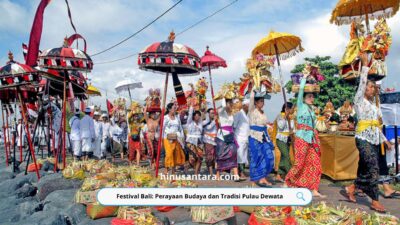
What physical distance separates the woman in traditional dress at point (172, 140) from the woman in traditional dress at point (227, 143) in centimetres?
105

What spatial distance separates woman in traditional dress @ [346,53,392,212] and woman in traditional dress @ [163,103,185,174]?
4314mm

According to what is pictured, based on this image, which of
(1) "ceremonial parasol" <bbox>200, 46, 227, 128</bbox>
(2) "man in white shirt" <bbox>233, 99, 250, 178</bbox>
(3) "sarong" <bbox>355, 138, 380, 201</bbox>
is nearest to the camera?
(3) "sarong" <bbox>355, 138, 380, 201</bbox>

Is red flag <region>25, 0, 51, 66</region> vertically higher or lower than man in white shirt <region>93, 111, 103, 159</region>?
higher

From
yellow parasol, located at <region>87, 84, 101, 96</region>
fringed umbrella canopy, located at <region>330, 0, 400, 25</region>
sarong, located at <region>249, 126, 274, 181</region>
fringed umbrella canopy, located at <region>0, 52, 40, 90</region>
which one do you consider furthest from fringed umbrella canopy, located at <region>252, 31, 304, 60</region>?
yellow parasol, located at <region>87, 84, 101, 96</region>

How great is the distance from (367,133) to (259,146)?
2061mm

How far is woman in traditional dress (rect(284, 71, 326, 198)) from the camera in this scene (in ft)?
18.4

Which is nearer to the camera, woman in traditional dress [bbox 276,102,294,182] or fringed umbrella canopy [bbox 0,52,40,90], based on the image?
woman in traditional dress [bbox 276,102,294,182]

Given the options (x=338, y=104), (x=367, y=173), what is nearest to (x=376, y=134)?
(x=367, y=173)

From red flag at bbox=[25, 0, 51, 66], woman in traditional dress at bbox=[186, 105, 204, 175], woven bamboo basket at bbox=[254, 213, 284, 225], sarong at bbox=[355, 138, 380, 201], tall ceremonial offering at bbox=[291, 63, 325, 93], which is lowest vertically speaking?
woven bamboo basket at bbox=[254, 213, 284, 225]

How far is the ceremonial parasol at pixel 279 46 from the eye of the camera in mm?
6557

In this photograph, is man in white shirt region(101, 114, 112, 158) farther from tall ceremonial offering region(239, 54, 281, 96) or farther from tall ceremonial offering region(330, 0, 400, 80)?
tall ceremonial offering region(330, 0, 400, 80)

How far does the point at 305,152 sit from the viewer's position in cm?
562

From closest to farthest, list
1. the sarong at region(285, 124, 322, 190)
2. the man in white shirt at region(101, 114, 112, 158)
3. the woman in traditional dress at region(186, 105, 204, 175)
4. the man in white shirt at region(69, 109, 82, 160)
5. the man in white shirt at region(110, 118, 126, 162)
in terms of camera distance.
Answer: the sarong at region(285, 124, 322, 190) < the woman in traditional dress at region(186, 105, 204, 175) < the man in white shirt at region(69, 109, 82, 160) < the man in white shirt at region(110, 118, 126, 162) < the man in white shirt at region(101, 114, 112, 158)

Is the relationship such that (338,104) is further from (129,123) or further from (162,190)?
(162,190)
